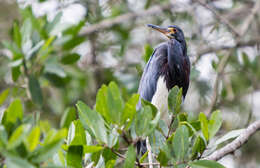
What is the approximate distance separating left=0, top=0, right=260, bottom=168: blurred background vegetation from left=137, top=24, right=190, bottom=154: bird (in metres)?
0.14

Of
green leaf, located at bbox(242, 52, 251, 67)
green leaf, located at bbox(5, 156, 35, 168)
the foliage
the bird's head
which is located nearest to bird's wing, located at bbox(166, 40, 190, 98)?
the bird's head

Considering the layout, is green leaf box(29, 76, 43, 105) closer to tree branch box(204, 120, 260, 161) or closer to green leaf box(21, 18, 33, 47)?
green leaf box(21, 18, 33, 47)

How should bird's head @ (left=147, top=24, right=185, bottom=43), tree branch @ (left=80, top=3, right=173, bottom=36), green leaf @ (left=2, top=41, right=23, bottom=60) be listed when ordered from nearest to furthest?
1. green leaf @ (left=2, top=41, right=23, bottom=60)
2. bird's head @ (left=147, top=24, right=185, bottom=43)
3. tree branch @ (left=80, top=3, right=173, bottom=36)

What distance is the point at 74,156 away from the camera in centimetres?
167

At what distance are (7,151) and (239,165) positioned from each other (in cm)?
380

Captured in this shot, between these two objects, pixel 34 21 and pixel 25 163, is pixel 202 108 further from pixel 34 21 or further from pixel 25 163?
pixel 25 163

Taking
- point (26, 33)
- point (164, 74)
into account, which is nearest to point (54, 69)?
point (26, 33)

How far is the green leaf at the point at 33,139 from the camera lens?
132cm

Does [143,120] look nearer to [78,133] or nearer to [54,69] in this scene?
[78,133]

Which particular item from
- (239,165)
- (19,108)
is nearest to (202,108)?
(239,165)

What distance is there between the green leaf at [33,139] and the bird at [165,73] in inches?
65.6

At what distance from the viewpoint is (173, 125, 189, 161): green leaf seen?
5.43ft

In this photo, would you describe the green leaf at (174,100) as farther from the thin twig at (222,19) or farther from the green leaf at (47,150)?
the thin twig at (222,19)

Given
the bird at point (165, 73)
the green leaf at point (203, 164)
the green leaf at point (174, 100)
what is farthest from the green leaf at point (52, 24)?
the green leaf at point (203, 164)
